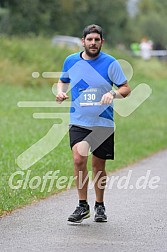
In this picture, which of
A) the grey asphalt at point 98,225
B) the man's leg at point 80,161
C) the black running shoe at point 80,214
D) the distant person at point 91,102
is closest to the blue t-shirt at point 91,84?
the distant person at point 91,102

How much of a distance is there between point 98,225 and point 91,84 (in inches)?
59.6

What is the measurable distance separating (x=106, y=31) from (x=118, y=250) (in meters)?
55.8

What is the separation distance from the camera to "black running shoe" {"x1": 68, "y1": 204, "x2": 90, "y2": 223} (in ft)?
31.4

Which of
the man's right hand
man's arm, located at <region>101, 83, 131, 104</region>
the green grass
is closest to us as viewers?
man's arm, located at <region>101, 83, 131, 104</region>

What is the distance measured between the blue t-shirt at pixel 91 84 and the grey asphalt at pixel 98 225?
3.69ft

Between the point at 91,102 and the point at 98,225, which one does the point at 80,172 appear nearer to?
the point at 98,225

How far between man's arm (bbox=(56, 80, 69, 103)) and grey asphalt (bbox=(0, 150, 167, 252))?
4.40 feet

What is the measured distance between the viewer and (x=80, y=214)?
31.5ft

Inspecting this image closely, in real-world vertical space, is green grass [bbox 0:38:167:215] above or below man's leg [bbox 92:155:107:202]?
below

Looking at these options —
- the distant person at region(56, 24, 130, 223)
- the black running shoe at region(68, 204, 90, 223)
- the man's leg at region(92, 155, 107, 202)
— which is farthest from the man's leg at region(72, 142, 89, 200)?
the black running shoe at region(68, 204, 90, 223)

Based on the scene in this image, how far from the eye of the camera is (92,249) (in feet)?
A: 26.7

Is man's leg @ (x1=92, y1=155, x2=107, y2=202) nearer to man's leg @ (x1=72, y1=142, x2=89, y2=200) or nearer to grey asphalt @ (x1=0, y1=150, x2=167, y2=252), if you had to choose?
man's leg @ (x1=72, y1=142, x2=89, y2=200)

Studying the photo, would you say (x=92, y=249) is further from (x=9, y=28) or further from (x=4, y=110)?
(x=9, y=28)

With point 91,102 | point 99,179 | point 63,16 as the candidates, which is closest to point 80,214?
point 99,179
